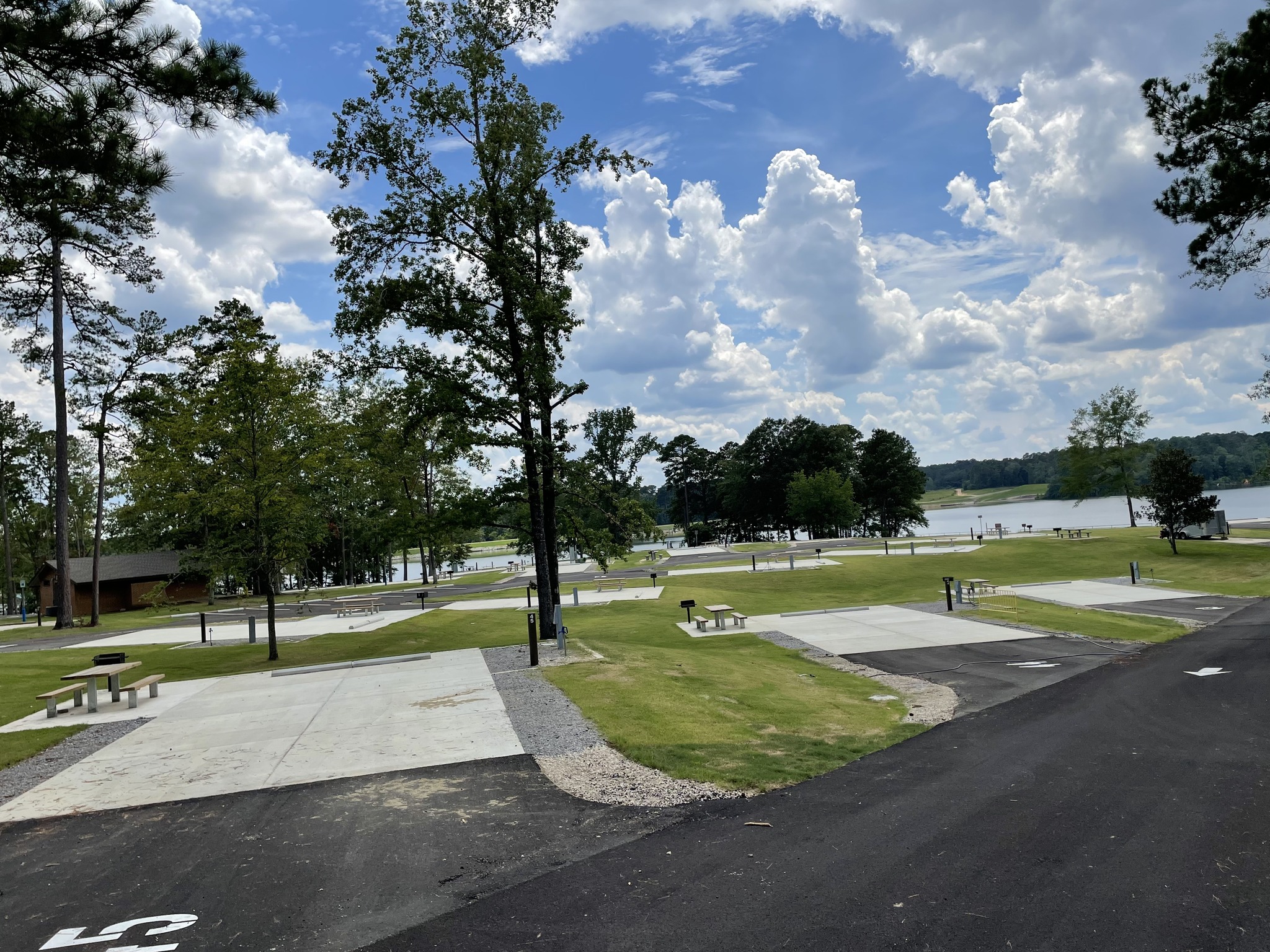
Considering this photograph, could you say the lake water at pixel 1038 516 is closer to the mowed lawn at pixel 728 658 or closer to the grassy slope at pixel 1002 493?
the grassy slope at pixel 1002 493

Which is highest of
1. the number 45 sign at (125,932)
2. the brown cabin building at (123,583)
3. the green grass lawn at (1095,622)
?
the brown cabin building at (123,583)

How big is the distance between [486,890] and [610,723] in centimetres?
474

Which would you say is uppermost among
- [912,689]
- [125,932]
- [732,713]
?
[125,932]

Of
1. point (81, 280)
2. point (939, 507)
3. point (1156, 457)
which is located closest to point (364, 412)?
point (81, 280)

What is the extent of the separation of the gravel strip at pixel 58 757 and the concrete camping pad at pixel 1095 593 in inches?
998

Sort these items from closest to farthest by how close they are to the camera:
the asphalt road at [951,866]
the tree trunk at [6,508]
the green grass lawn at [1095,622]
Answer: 1. the asphalt road at [951,866]
2. the green grass lawn at [1095,622]
3. the tree trunk at [6,508]

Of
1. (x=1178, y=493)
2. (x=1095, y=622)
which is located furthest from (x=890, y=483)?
(x=1095, y=622)

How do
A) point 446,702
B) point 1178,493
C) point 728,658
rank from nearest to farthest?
point 446,702 → point 728,658 → point 1178,493

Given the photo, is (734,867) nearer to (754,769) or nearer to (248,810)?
(754,769)

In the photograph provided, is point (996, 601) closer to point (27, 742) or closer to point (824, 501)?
point (27, 742)

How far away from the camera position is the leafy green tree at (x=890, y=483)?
87.1m

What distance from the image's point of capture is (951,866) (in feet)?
17.2

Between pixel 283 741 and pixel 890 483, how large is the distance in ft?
279

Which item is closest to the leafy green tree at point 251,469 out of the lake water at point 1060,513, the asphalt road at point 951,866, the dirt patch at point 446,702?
the dirt patch at point 446,702
